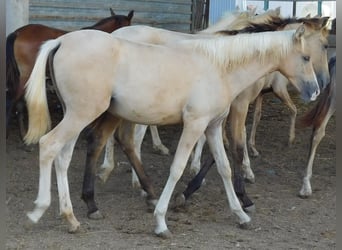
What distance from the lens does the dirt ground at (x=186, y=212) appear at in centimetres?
448

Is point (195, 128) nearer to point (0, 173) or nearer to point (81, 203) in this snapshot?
point (81, 203)

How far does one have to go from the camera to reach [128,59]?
4.46m

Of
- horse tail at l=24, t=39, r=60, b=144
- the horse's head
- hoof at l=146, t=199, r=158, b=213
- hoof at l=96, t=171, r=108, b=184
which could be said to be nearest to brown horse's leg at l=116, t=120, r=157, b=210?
hoof at l=146, t=199, r=158, b=213

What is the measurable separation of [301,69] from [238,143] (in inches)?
41.6

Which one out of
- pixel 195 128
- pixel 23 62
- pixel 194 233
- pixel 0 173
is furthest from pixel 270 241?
pixel 23 62

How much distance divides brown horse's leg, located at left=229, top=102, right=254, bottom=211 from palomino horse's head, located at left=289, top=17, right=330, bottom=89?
811 millimetres

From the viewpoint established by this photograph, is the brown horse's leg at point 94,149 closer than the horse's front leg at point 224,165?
No

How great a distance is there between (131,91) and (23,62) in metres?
3.36

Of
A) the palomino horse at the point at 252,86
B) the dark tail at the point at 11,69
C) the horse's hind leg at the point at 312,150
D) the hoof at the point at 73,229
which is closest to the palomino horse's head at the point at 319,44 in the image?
the palomino horse at the point at 252,86

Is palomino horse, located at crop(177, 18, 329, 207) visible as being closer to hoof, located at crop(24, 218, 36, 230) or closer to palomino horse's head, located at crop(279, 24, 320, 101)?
palomino horse's head, located at crop(279, 24, 320, 101)

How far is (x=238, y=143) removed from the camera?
5531 mm

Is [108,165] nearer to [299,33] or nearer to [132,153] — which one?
[132,153]

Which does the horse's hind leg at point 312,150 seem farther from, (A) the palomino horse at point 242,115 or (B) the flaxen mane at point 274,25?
(B) the flaxen mane at point 274,25

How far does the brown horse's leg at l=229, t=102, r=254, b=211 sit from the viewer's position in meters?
5.41
